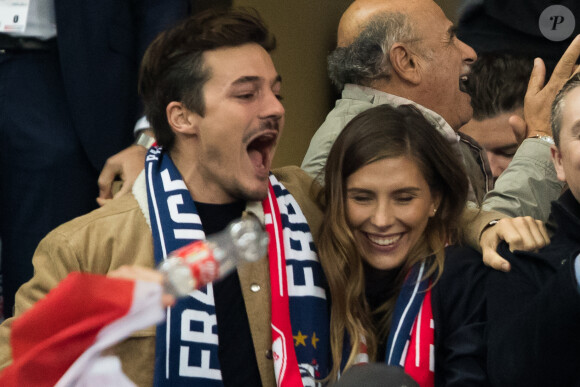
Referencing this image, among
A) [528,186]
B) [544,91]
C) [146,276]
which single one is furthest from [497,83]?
[146,276]

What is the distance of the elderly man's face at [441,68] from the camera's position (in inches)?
132

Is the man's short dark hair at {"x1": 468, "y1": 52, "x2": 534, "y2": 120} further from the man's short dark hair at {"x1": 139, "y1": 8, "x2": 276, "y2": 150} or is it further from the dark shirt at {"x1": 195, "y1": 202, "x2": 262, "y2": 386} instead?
the dark shirt at {"x1": 195, "y1": 202, "x2": 262, "y2": 386}

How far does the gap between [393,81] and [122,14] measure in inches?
39.6

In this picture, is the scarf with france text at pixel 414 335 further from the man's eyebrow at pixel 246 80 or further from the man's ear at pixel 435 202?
the man's eyebrow at pixel 246 80

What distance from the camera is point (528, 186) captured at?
2.79m

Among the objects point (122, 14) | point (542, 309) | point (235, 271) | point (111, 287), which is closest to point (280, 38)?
point (122, 14)

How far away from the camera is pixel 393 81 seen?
336 centimetres

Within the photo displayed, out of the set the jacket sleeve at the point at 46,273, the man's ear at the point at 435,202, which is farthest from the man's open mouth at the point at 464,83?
the jacket sleeve at the point at 46,273

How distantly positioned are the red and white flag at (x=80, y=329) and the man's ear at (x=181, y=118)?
1.02 meters

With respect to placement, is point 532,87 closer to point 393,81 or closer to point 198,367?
point 393,81

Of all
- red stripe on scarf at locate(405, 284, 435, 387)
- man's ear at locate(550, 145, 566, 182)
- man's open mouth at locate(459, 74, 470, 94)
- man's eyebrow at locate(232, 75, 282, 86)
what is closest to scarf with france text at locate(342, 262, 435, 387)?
red stripe on scarf at locate(405, 284, 435, 387)

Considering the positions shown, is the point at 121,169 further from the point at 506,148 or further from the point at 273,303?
the point at 506,148

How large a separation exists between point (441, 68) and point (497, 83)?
1.69 ft

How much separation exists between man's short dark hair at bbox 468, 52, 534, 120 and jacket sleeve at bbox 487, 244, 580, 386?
5.13 ft
